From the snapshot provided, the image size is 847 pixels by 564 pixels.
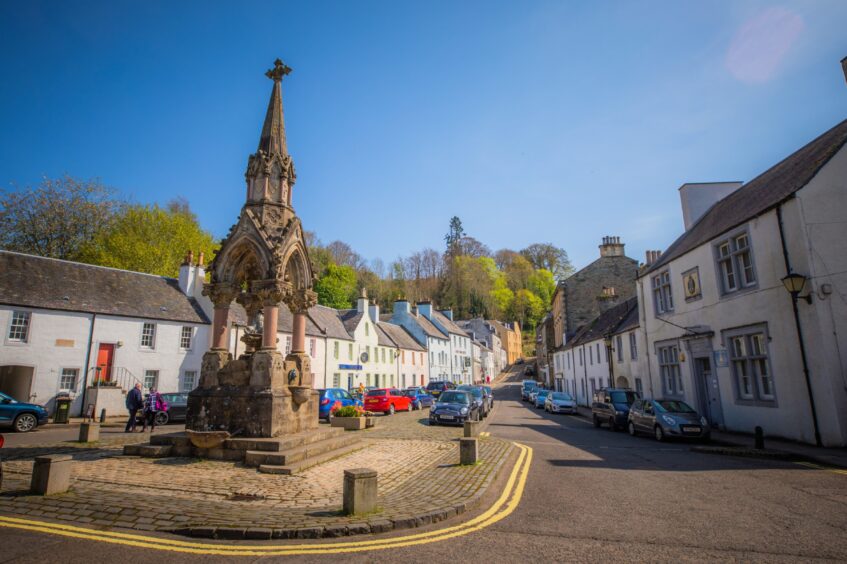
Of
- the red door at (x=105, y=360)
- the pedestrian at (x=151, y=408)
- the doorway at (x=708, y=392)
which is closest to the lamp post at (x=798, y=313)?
the doorway at (x=708, y=392)

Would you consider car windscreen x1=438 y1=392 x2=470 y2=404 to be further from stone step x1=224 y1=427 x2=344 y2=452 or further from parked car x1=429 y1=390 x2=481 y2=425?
stone step x1=224 y1=427 x2=344 y2=452

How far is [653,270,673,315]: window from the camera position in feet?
70.6

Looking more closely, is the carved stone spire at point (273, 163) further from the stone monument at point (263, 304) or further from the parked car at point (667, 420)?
the parked car at point (667, 420)

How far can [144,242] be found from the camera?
128 ft

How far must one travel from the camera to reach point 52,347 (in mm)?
22094

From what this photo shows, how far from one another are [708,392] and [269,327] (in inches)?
723

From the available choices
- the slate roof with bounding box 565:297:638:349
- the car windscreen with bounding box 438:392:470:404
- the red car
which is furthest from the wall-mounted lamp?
the red car

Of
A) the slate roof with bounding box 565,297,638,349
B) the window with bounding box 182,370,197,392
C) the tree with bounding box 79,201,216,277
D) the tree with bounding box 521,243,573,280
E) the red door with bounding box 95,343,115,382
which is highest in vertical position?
the tree with bounding box 521,243,573,280

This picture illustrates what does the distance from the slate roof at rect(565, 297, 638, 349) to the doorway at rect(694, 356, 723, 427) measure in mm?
7638

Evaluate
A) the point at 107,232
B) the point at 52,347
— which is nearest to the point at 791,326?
the point at 52,347

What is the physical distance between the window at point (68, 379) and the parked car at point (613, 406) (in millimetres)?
27689

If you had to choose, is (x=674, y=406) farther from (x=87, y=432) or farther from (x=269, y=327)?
(x=87, y=432)

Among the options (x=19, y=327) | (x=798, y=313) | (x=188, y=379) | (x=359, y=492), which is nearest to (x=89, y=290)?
(x=19, y=327)

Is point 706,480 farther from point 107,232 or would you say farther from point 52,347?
point 107,232
